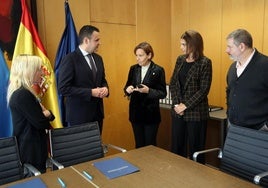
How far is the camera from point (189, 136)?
2.96 meters

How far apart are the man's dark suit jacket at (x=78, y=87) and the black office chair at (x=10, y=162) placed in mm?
760

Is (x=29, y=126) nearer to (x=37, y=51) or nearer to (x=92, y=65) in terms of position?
(x=92, y=65)

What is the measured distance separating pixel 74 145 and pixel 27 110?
529mm

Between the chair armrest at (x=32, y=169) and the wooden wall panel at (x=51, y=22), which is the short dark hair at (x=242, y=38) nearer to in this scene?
the chair armrest at (x=32, y=169)

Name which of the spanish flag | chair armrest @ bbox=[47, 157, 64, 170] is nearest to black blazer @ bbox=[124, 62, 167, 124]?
the spanish flag

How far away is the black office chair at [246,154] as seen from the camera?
1939 millimetres

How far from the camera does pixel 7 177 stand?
1957 mm

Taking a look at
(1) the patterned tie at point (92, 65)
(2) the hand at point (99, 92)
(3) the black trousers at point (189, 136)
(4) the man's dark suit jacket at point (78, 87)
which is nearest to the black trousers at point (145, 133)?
(3) the black trousers at point (189, 136)

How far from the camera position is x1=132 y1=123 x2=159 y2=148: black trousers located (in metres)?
3.05

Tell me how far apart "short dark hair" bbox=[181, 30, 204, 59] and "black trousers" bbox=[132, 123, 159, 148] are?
2.88 feet

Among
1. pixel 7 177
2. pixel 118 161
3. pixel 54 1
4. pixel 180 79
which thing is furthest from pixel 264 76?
pixel 54 1

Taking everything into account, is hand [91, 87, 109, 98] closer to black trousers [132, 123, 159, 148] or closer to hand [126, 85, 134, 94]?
hand [126, 85, 134, 94]

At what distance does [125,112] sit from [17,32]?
183 centimetres

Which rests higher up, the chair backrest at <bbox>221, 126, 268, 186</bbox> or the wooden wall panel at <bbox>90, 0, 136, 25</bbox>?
the wooden wall panel at <bbox>90, 0, 136, 25</bbox>
